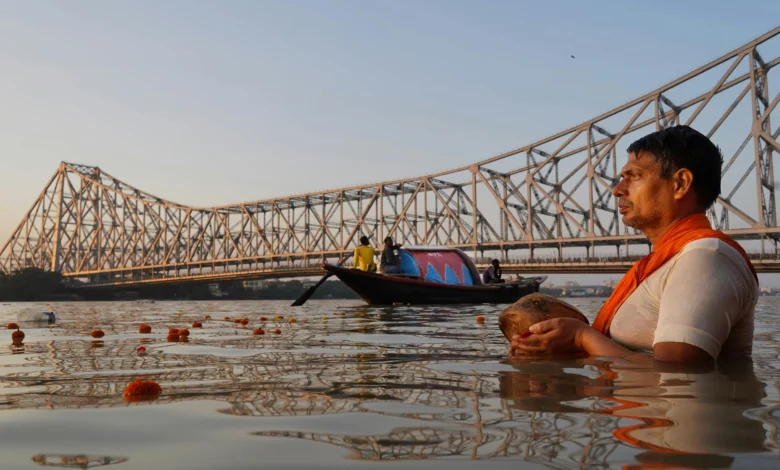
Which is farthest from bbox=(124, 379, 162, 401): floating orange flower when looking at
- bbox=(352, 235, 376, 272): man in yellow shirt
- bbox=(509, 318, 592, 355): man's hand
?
bbox=(352, 235, 376, 272): man in yellow shirt

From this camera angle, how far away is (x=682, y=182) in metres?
3.12

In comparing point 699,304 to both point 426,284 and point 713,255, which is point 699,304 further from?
point 426,284

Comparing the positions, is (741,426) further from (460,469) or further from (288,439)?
(288,439)

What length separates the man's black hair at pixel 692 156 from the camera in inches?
120

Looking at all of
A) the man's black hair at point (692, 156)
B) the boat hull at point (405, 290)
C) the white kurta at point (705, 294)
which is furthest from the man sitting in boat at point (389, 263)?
the white kurta at point (705, 294)

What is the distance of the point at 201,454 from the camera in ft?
5.41

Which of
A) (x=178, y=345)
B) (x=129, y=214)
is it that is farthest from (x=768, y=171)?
(x=129, y=214)

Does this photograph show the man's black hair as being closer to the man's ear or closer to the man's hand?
the man's ear

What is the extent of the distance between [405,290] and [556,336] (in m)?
14.3

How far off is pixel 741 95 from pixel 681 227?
5585 centimetres

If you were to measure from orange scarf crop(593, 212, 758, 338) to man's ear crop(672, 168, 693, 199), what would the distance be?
0.11 metres

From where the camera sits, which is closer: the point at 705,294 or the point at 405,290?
the point at 705,294

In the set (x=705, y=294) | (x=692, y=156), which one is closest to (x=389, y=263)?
(x=692, y=156)

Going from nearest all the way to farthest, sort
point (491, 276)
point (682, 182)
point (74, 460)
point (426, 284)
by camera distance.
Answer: point (74, 460)
point (682, 182)
point (426, 284)
point (491, 276)
